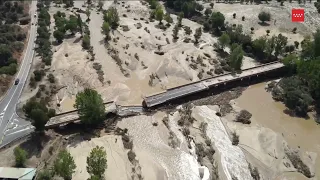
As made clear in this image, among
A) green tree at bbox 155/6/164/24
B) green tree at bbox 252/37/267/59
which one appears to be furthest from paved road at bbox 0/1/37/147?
green tree at bbox 252/37/267/59

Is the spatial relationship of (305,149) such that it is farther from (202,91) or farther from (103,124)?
(103,124)

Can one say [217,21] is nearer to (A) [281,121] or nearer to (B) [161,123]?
(A) [281,121]

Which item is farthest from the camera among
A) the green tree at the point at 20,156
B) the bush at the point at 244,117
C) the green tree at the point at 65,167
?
the bush at the point at 244,117

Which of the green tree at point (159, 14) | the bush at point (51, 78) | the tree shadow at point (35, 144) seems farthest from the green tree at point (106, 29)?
the tree shadow at point (35, 144)

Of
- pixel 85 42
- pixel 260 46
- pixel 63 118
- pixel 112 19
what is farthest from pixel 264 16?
pixel 63 118

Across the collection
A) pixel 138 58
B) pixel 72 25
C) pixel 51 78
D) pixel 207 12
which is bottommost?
pixel 51 78

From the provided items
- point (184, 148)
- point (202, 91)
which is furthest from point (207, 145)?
point (202, 91)

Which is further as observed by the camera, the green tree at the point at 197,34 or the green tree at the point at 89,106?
the green tree at the point at 197,34

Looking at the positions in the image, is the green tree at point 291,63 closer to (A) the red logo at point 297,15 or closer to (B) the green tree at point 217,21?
(B) the green tree at point 217,21
